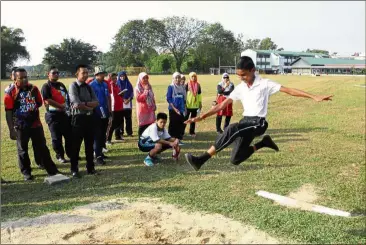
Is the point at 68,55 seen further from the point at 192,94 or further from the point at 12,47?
the point at 192,94

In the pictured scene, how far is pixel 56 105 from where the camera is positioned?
7.20 metres

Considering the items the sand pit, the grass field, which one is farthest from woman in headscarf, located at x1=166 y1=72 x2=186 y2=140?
the sand pit

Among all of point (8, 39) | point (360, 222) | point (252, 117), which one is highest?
point (8, 39)

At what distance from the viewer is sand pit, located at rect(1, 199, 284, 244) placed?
4473 millimetres

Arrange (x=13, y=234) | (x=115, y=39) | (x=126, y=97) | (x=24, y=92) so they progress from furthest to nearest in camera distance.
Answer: (x=115, y=39) < (x=126, y=97) < (x=24, y=92) < (x=13, y=234)

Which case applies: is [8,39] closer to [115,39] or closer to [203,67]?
[115,39]

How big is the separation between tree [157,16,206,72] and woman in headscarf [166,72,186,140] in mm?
68672

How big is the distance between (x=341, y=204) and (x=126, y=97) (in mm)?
5951

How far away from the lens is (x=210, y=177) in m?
7.00

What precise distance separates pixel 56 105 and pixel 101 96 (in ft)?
3.95

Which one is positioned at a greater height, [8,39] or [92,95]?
[8,39]

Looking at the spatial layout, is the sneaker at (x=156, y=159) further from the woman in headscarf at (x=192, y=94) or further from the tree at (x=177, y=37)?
the tree at (x=177, y=37)

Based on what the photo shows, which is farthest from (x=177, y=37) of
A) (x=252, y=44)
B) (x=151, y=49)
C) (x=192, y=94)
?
(x=192, y=94)

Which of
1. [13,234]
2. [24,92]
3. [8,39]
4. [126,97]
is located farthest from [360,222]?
[8,39]
